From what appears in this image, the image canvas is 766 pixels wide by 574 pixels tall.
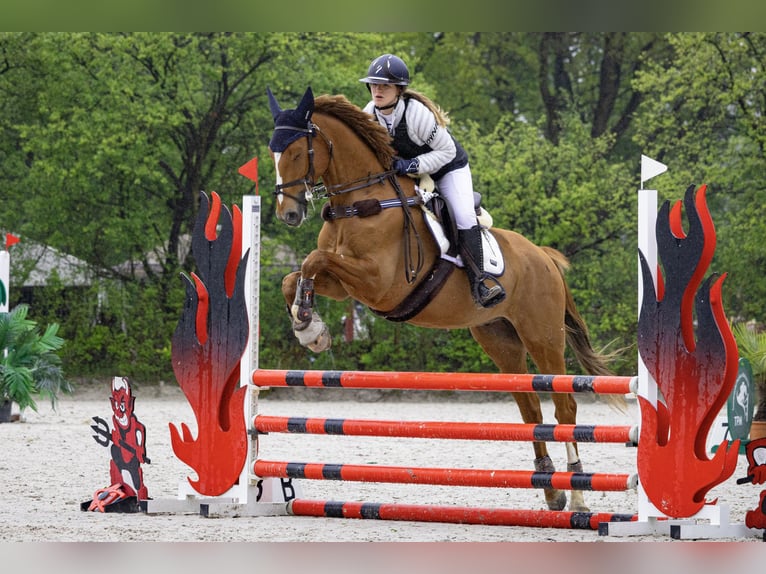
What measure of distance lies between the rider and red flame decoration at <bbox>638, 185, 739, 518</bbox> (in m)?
0.86

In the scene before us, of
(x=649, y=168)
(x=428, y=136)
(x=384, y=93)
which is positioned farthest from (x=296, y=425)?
(x=649, y=168)

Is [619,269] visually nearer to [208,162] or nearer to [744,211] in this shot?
[744,211]

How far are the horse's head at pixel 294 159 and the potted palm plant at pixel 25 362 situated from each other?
549 cm

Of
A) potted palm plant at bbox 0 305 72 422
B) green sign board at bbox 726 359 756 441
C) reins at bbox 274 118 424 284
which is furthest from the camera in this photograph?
potted palm plant at bbox 0 305 72 422

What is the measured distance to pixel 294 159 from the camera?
4461mm

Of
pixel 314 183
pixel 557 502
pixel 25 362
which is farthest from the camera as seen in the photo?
Result: pixel 25 362

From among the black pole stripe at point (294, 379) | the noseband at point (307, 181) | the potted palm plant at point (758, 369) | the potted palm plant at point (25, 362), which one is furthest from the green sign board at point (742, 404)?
the potted palm plant at point (25, 362)

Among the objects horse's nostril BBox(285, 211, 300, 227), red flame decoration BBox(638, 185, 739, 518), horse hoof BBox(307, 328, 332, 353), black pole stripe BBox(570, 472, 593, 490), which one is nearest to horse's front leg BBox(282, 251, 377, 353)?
horse hoof BBox(307, 328, 332, 353)

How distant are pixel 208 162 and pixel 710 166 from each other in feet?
22.9

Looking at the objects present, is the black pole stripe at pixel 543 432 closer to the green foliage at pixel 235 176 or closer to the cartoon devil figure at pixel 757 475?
the cartoon devil figure at pixel 757 475

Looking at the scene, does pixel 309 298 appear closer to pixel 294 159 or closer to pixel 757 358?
pixel 294 159

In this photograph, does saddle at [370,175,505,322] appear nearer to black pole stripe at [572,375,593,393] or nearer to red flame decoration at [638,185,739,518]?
black pole stripe at [572,375,593,393]

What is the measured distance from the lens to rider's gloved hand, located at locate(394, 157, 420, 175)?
4.75 meters

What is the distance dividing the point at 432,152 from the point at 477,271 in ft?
1.88
